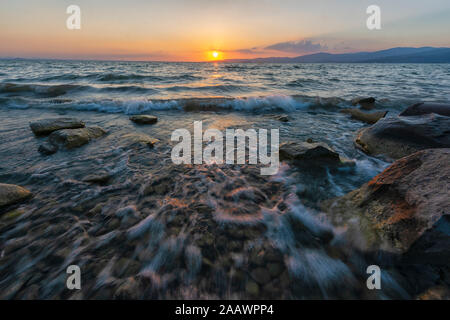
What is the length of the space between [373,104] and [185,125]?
8.73 meters

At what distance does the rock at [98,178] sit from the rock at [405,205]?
3405 millimetres

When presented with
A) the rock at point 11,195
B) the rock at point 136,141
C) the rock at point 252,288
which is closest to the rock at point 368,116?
the rock at point 136,141

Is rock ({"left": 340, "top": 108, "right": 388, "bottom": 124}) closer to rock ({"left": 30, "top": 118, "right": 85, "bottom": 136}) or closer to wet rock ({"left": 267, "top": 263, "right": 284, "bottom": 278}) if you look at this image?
wet rock ({"left": 267, "top": 263, "right": 284, "bottom": 278})

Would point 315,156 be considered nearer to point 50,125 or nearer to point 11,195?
point 11,195

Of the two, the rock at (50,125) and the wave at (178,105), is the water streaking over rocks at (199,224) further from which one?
the wave at (178,105)

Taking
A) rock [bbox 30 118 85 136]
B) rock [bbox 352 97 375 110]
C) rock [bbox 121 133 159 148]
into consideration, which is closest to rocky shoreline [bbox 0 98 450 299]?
rock [bbox 121 133 159 148]

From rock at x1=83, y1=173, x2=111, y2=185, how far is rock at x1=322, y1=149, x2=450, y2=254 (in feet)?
11.2

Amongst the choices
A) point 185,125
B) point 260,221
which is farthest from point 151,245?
point 185,125

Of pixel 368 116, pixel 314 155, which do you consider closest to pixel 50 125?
pixel 314 155

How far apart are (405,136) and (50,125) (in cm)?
854

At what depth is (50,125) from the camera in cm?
512

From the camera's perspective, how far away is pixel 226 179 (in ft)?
10.8

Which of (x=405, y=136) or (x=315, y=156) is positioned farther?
(x=405, y=136)

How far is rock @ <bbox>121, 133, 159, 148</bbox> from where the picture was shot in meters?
4.59
